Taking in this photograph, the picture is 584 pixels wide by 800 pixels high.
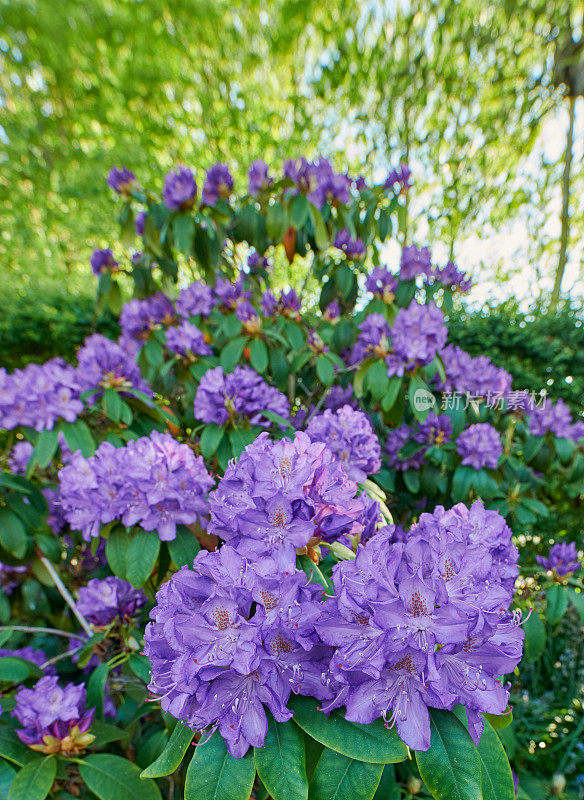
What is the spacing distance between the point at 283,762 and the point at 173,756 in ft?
0.58

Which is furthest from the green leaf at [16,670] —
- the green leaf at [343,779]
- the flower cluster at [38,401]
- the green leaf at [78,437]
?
the green leaf at [343,779]

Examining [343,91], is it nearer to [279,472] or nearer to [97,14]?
[97,14]

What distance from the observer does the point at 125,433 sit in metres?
1.73

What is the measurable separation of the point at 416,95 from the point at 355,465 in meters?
6.02

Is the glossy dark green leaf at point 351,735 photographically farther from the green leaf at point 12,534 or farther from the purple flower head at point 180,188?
the purple flower head at point 180,188

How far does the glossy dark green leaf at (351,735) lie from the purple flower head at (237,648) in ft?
0.11

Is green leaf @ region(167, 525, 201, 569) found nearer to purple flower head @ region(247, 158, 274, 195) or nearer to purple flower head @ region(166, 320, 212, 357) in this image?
purple flower head @ region(166, 320, 212, 357)

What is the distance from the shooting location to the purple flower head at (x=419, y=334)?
185 centimetres

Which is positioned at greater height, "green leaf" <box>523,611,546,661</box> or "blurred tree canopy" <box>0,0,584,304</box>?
"blurred tree canopy" <box>0,0,584,304</box>

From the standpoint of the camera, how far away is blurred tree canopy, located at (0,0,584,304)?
541cm

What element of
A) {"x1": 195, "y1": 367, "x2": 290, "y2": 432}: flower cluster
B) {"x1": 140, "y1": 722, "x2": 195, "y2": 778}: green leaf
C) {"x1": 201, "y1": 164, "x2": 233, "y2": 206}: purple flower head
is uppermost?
{"x1": 201, "y1": 164, "x2": 233, "y2": 206}: purple flower head

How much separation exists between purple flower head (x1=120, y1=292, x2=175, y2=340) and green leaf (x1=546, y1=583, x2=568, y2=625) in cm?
206

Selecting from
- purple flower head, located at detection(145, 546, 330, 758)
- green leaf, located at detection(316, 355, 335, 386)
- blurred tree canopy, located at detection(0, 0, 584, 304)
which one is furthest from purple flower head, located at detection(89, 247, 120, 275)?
blurred tree canopy, located at detection(0, 0, 584, 304)

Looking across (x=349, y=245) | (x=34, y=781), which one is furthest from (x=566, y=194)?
(x=34, y=781)
